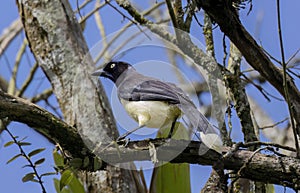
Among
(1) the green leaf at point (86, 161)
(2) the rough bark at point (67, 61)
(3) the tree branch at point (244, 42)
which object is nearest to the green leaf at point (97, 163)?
(1) the green leaf at point (86, 161)

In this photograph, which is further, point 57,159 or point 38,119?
point 57,159

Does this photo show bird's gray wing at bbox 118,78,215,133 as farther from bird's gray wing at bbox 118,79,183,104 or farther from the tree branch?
the tree branch

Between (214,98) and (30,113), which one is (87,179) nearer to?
(214,98)

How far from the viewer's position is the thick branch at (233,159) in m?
2.67

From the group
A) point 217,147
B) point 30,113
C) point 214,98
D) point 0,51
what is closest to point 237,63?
point 214,98

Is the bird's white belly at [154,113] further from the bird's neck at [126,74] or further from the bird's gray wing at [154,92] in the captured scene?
the bird's neck at [126,74]

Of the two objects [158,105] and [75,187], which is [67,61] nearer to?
[75,187]

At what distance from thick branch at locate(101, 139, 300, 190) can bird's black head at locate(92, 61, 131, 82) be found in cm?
69

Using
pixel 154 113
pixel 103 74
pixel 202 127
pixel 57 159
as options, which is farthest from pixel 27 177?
pixel 103 74

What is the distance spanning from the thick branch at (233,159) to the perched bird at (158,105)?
0.27ft

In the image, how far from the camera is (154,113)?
9.98ft

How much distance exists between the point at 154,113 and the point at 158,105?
4cm

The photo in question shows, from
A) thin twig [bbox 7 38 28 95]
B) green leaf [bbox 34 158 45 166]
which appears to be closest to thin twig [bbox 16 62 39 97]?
thin twig [bbox 7 38 28 95]

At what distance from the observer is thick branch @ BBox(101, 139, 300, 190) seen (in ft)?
8.77
